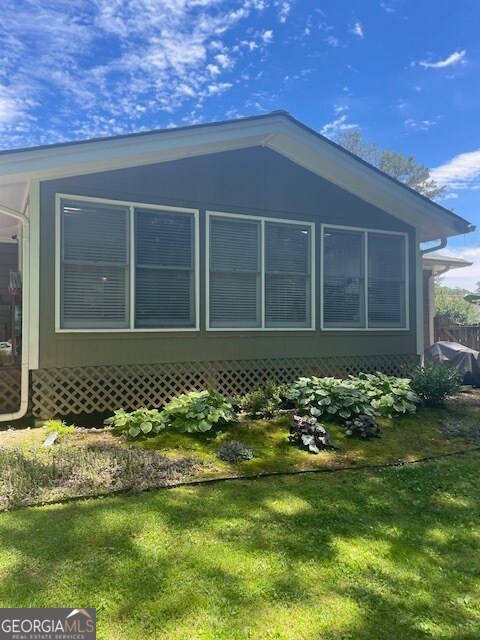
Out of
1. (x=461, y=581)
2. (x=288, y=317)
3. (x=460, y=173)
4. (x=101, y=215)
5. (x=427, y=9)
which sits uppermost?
(x=460, y=173)

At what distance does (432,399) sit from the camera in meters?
6.88

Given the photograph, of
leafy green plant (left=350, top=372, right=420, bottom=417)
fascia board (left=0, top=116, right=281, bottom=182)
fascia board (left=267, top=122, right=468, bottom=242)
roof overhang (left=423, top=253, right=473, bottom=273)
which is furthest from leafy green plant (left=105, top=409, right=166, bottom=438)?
roof overhang (left=423, top=253, right=473, bottom=273)

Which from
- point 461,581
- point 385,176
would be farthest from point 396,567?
point 385,176

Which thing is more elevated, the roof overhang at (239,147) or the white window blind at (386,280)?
the roof overhang at (239,147)

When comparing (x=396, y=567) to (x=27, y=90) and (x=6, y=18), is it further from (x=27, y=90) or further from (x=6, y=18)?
(x=27, y=90)

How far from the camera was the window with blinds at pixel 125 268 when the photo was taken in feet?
19.5

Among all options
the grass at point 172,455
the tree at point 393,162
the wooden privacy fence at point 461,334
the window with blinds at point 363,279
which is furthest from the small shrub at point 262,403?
the tree at point 393,162

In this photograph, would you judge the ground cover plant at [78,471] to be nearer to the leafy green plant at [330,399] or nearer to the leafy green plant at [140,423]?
the leafy green plant at [140,423]

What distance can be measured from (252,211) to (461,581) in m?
5.82

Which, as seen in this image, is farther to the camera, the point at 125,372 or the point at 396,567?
the point at 125,372

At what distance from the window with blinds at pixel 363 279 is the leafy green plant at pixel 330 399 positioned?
1.82 metres

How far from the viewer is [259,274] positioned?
7188 mm

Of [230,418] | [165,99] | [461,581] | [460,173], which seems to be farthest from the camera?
[460,173]

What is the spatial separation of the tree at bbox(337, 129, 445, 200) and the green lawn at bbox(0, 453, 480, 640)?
1061 inches
